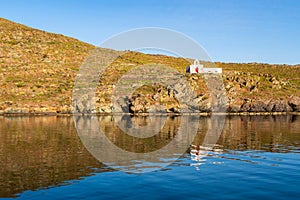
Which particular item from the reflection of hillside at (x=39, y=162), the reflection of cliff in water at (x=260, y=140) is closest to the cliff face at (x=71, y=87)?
the reflection of cliff in water at (x=260, y=140)

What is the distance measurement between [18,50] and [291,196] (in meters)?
153

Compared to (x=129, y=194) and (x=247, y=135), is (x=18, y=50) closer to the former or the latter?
(x=247, y=135)

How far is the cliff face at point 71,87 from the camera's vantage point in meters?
105

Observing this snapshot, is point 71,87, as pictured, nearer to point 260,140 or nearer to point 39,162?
point 260,140

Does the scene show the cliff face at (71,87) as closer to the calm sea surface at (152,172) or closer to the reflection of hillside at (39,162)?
the reflection of hillside at (39,162)

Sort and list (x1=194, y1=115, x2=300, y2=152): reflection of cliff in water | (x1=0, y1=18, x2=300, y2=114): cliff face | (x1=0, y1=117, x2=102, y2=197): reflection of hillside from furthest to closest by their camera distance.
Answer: (x1=0, y1=18, x2=300, y2=114): cliff face → (x1=194, y1=115, x2=300, y2=152): reflection of cliff in water → (x1=0, y1=117, x2=102, y2=197): reflection of hillside

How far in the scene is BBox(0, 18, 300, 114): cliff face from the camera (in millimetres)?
105188

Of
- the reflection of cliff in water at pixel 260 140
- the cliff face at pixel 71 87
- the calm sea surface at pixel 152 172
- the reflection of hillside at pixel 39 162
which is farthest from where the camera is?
the cliff face at pixel 71 87

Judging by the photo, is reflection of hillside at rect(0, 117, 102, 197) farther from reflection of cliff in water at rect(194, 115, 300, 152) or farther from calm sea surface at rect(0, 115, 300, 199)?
reflection of cliff in water at rect(194, 115, 300, 152)

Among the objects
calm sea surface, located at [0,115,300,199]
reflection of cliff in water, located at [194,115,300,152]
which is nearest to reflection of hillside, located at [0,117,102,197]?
calm sea surface, located at [0,115,300,199]

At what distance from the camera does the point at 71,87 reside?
121m

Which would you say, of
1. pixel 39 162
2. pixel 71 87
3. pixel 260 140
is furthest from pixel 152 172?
pixel 71 87

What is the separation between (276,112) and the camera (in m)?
112

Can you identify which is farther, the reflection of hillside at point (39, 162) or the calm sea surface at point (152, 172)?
the reflection of hillside at point (39, 162)
